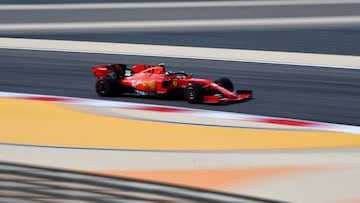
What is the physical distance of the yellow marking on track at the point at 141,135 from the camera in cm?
799

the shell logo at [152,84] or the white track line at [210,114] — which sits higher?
the shell logo at [152,84]

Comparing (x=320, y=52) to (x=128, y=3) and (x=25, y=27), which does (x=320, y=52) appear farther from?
(x=128, y=3)

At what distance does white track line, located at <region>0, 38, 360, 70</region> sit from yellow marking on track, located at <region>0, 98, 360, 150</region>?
5.57 m

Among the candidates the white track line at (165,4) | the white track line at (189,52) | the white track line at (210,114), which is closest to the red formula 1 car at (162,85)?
the white track line at (210,114)

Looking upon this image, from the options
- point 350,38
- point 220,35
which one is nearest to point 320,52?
point 350,38

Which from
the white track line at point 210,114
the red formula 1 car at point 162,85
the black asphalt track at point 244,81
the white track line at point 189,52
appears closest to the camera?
the white track line at point 210,114

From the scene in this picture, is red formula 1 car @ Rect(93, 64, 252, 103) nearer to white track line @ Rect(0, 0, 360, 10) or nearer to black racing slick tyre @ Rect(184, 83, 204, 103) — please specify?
black racing slick tyre @ Rect(184, 83, 204, 103)

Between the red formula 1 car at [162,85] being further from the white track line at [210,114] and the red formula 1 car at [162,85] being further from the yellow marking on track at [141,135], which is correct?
the yellow marking on track at [141,135]

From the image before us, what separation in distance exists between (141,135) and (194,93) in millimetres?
2002

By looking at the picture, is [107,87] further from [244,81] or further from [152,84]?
[244,81]

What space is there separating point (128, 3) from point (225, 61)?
394 inches

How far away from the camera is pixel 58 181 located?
21.4 feet

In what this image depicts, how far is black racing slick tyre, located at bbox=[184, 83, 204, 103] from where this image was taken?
10.3m

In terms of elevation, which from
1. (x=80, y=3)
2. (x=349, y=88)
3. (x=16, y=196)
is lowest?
(x=16, y=196)
